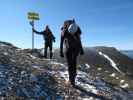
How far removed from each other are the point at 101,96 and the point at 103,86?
2181mm

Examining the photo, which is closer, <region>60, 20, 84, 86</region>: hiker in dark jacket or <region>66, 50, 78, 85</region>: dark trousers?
<region>60, 20, 84, 86</region>: hiker in dark jacket

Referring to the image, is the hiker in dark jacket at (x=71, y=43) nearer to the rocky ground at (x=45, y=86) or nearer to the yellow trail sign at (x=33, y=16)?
the rocky ground at (x=45, y=86)

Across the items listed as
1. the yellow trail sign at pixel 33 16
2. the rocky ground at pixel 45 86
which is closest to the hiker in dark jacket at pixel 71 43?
the rocky ground at pixel 45 86

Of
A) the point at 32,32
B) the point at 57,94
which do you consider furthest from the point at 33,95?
the point at 32,32

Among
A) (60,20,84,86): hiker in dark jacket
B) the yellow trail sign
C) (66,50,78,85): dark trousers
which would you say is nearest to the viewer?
(60,20,84,86): hiker in dark jacket

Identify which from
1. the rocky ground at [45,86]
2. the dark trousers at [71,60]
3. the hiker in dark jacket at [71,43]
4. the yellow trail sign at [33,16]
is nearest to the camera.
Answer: the rocky ground at [45,86]

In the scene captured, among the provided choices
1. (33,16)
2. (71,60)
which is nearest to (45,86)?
(71,60)

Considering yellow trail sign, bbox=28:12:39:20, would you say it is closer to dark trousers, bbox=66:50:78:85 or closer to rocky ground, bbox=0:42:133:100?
rocky ground, bbox=0:42:133:100

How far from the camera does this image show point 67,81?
15.0 metres

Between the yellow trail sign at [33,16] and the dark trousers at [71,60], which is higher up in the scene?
the yellow trail sign at [33,16]

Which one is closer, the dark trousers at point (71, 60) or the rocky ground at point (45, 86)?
the rocky ground at point (45, 86)

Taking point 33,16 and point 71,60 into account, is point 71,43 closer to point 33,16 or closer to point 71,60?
point 71,60

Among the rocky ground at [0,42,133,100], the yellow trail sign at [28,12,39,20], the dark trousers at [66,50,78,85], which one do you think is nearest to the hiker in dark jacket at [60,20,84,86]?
the dark trousers at [66,50,78,85]

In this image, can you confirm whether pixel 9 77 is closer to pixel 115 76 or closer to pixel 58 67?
pixel 58 67
